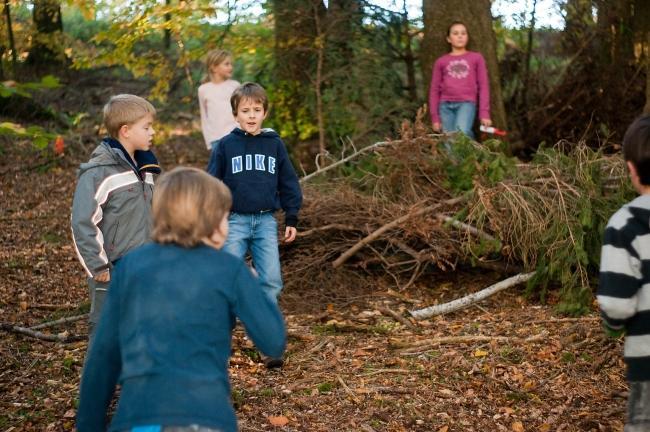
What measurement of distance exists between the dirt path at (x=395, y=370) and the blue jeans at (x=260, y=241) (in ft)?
1.61

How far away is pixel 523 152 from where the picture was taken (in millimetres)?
9922

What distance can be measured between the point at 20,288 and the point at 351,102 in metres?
3.87

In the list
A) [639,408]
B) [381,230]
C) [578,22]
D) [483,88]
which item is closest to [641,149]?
[639,408]

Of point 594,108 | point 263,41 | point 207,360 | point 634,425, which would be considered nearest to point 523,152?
point 594,108

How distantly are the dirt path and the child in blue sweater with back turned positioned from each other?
1.91m

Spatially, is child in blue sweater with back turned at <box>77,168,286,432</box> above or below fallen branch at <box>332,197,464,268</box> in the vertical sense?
above

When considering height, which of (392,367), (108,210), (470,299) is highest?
(108,210)

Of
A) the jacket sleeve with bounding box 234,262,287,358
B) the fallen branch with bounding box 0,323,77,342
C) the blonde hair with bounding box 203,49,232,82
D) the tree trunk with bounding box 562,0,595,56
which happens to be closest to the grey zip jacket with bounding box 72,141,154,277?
the fallen branch with bounding box 0,323,77,342

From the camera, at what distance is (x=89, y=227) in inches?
167

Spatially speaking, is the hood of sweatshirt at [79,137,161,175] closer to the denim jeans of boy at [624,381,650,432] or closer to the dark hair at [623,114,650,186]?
the dark hair at [623,114,650,186]

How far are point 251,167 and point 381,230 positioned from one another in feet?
5.15

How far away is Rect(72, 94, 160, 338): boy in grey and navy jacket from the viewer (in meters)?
4.25

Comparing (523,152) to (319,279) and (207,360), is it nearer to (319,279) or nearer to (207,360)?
(319,279)

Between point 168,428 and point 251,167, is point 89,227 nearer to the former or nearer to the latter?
point 251,167
